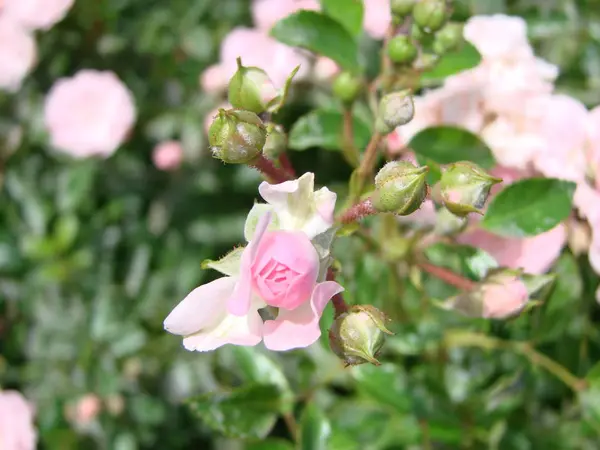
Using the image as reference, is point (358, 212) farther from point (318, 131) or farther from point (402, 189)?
point (318, 131)

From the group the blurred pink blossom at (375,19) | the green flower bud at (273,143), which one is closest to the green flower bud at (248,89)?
the green flower bud at (273,143)

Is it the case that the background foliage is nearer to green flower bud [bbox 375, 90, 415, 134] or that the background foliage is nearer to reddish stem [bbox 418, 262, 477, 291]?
reddish stem [bbox 418, 262, 477, 291]

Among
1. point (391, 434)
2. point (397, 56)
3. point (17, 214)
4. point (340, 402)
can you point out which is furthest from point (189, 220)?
point (397, 56)

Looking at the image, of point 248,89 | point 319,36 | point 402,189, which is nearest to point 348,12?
point 319,36

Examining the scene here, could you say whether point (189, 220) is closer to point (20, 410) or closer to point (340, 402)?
point (20, 410)

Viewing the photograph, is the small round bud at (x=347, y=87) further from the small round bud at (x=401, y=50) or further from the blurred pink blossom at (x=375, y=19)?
the blurred pink blossom at (x=375, y=19)

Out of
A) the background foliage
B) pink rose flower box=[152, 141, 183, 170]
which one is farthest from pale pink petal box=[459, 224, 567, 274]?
pink rose flower box=[152, 141, 183, 170]
